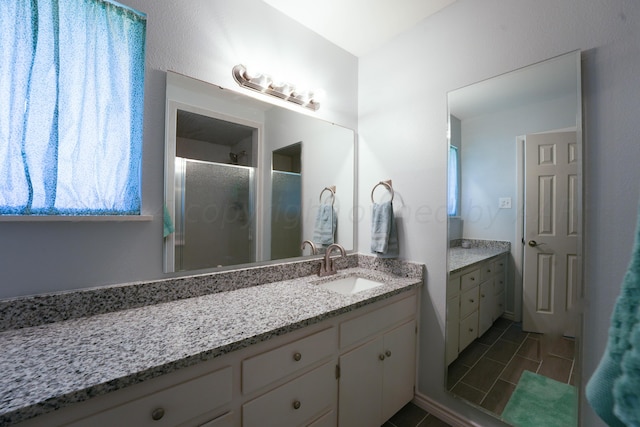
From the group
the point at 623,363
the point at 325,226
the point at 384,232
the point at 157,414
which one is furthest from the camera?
the point at 325,226

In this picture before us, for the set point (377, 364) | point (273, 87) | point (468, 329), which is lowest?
point (377, 364)

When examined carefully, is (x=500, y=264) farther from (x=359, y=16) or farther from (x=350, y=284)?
(x=359, y=16)

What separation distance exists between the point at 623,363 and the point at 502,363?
128 cm

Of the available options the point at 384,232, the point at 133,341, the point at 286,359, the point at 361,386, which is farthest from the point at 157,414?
the point at 384,232

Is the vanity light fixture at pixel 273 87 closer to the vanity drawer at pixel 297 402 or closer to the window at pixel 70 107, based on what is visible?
the window at pixel 70 107

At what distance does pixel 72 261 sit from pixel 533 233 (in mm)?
2015

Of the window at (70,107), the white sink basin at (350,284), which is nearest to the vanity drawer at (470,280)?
the white sink basin at (350,284)

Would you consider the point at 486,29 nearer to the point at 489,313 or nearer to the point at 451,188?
the point at 451,188

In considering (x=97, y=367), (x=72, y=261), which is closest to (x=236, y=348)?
(x=97, y=367)

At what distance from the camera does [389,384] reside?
1.38 m

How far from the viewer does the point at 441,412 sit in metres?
1.45

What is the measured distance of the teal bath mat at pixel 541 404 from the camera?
1077 millimetres

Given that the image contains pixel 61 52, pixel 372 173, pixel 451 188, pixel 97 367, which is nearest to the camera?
pixel 97 367

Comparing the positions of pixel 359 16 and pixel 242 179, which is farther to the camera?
pixel 359 16
